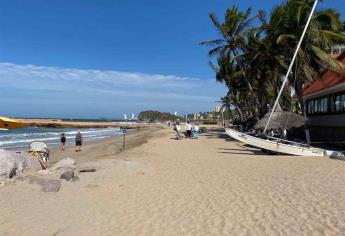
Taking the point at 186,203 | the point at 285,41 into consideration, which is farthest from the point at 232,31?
the point at 186,203

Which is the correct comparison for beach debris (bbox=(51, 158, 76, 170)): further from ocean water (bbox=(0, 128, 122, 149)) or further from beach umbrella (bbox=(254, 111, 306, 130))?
ocean water (bbox=(0, 128, 122, 149))

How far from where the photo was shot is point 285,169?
493 inches

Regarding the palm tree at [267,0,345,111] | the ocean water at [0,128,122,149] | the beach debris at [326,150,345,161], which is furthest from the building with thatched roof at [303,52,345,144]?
the ocean water at [0,128,122,149]

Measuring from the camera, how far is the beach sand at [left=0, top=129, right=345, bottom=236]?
6.39 m

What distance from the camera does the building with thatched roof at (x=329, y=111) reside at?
20236 millimetres

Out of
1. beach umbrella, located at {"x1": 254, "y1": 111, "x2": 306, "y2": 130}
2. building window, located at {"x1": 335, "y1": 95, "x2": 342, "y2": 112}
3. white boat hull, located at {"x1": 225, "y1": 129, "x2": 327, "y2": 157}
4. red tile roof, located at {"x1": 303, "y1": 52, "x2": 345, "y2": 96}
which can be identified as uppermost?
red tile roof, located at {"x1": 303, "y1": 52, "x2": 345, "y2": 96}

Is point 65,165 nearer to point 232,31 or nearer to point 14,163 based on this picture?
point 14,163

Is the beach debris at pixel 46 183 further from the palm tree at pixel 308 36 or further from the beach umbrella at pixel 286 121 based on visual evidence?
the palm tree at pixel 308 36

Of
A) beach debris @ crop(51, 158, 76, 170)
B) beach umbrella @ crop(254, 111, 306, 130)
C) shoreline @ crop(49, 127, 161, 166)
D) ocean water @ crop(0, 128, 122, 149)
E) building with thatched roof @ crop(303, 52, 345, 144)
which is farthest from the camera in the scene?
ocean water @ crop(0, 128, 122, 149)

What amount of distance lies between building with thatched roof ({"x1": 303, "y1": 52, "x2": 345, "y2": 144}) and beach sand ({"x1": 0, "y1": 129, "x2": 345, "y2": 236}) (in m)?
8.59

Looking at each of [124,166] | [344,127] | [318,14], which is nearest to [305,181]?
[124,166]

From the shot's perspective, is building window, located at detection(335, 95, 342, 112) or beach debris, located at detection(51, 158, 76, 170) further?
building window, located at detection(335, 95, 342, 112)

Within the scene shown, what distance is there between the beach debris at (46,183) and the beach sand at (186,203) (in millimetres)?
162

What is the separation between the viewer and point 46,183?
9695mm
